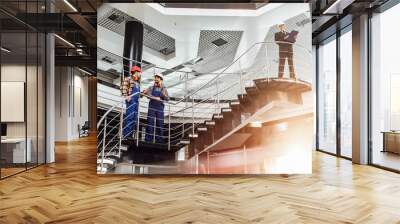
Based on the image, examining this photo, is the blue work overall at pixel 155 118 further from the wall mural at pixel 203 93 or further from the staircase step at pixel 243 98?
the staircase step at pixel 243 98

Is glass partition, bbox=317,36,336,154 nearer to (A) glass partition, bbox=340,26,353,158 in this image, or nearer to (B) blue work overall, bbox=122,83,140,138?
(A) glass partition, bbox=340,26,353,158

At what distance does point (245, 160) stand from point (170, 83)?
187 centimetres

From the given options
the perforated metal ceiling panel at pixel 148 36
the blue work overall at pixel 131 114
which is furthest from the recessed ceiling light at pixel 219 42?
the blue work overall at pixel 131 114

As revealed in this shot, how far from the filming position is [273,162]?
245 inches

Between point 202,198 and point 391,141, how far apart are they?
14.6ft

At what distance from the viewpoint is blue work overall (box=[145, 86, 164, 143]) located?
615cm

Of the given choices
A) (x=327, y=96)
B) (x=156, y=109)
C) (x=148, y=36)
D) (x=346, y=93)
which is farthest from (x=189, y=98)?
(x=327, y=96)

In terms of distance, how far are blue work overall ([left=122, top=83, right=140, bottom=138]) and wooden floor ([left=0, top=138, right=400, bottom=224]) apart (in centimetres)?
83

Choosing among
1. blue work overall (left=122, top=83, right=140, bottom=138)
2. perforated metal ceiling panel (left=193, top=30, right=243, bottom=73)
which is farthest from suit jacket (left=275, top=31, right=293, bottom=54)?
blue work overall (left=122, top=83, right=140, bottom=138)

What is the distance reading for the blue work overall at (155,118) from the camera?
242 inches

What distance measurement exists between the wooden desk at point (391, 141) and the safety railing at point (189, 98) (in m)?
2.33

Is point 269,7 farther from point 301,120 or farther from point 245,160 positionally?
point 245,160

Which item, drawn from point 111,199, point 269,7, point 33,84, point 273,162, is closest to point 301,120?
point 273,162

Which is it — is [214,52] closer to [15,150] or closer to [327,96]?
[15,150]
